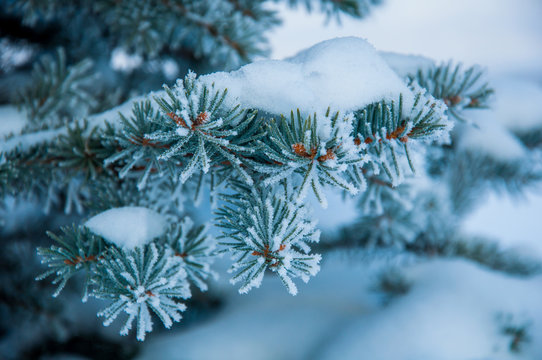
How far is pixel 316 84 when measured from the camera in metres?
0.48

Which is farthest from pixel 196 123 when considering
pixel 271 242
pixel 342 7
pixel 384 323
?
pixel 384 323

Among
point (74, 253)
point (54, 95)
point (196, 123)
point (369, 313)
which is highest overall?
point (196, 123)

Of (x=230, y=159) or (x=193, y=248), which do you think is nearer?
(x=230, y=159)

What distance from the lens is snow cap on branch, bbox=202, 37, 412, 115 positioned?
0.47 meters

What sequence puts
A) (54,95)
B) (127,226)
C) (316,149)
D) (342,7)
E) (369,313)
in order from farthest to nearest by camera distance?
(369,313)
(342,7)
(54,95)
(127,226)
(316,149)

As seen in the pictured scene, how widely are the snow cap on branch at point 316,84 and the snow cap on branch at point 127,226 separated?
9.6 inches

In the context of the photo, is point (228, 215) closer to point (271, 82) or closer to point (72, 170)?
point (271, 82)

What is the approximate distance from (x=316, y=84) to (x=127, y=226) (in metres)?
0.35

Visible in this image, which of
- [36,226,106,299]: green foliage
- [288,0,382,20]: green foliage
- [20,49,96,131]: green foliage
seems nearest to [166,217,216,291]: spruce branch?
[36,226,106,299]: green foliage

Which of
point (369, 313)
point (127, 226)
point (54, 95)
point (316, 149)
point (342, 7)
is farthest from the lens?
point (369, 313)

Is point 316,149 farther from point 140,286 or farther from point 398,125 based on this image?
point 140,286

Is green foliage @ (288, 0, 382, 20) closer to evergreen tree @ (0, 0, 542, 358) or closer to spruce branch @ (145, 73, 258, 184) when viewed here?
evergreen tree @ (0, 0, 542, 358)

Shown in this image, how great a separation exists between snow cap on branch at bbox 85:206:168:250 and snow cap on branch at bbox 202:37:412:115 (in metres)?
0.24

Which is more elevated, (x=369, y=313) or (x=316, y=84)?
(x=316, y=84)
